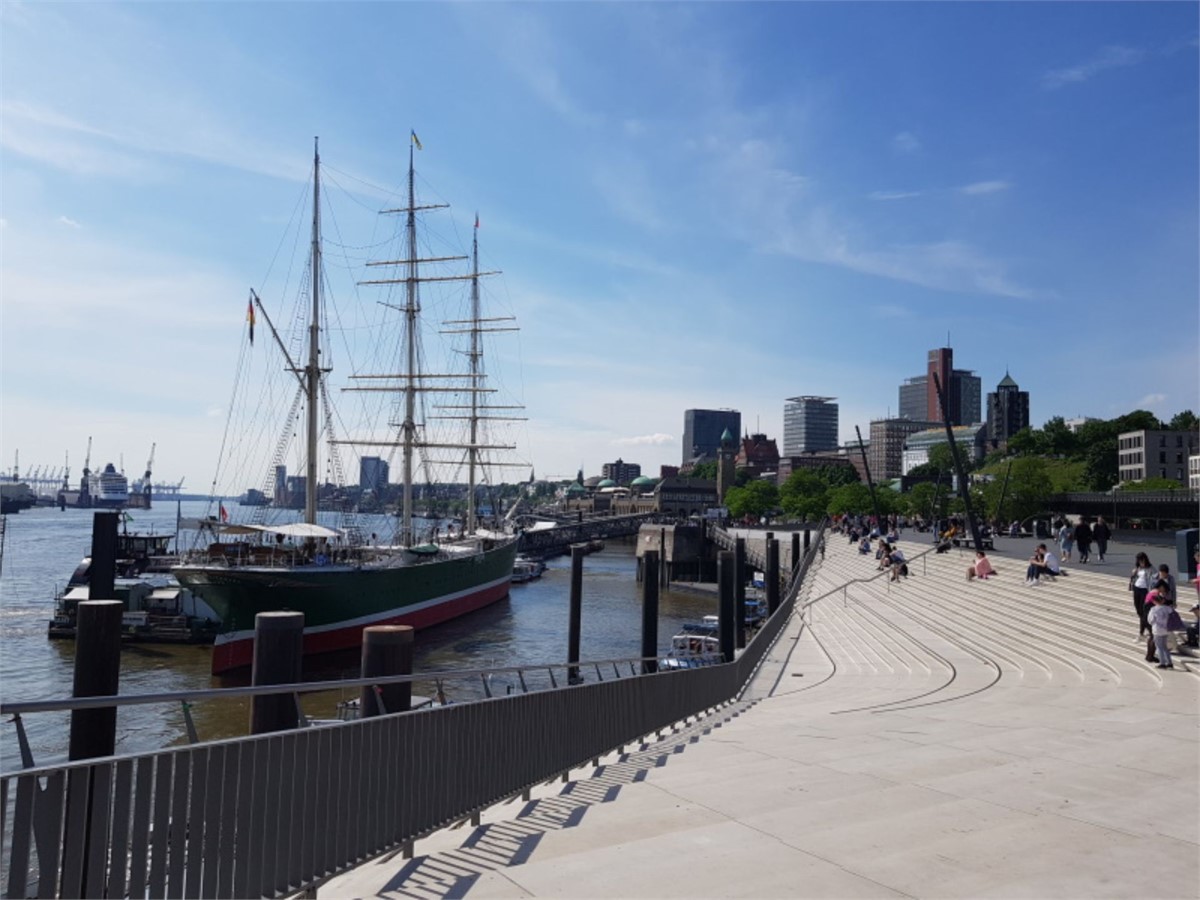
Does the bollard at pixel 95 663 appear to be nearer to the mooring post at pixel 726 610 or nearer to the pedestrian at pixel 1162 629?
the pedestrian at pixel 1162 629

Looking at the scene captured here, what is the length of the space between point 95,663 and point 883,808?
734cm

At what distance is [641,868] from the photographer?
18.5ft

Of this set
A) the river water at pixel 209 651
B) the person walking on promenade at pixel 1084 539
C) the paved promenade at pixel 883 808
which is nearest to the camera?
the paved promenade at pixel 883 808

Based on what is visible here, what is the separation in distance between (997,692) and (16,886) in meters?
14.7

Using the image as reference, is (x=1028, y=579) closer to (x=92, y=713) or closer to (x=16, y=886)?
(x=92, y=713)

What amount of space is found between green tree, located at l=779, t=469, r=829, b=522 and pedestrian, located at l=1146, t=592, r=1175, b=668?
106 meters

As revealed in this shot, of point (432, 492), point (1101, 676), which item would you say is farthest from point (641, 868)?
point (432, 492)

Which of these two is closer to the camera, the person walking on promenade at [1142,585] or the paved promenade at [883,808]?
the paved promenade at [883,808]

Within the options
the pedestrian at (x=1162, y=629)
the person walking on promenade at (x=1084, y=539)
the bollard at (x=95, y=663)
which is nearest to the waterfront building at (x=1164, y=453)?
Result: the person walking on promenade at (x=1084, y=539)

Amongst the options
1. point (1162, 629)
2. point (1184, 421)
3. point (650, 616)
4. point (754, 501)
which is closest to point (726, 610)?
point (650, 616)

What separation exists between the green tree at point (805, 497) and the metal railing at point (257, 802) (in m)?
117

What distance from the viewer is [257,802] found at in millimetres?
4887

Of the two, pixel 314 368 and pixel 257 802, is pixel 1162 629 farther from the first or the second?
pixel 314 368

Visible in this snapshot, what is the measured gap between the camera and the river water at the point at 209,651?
24.4 metres
